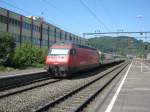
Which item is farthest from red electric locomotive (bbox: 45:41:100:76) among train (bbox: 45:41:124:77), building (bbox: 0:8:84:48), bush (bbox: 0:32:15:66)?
building (bbox: 0:8:84:48)

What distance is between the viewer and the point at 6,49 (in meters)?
34.4

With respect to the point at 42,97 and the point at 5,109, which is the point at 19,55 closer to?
the point at 42,97

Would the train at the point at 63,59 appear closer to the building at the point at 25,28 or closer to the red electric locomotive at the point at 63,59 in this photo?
the red electric locomotive at the point at 63,59

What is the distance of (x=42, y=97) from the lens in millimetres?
14945

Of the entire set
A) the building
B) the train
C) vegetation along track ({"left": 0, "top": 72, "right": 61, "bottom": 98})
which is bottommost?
vegetation along track ({"left": 0, "top": 72, "right": 61, "bottom": 98})

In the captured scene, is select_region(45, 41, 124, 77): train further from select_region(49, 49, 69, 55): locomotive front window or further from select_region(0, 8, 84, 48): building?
select_region(0, 8, 84, 48): building

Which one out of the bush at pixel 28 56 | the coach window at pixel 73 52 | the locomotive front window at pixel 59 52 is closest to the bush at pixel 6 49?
the bush at pixel 28 56

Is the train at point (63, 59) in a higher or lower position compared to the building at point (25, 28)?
lower

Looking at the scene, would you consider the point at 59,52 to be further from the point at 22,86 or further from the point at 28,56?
the point at 28,56

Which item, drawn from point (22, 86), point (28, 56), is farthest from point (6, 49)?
point (22, 86)

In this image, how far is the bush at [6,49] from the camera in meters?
34.1

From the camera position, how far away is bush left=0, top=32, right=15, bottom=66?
34062mm

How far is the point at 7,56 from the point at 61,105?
22841 millimetres

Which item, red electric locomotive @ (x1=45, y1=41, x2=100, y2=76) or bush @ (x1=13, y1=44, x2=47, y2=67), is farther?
bush @ (x1=13, y1=44, x2=47, y2=67)
